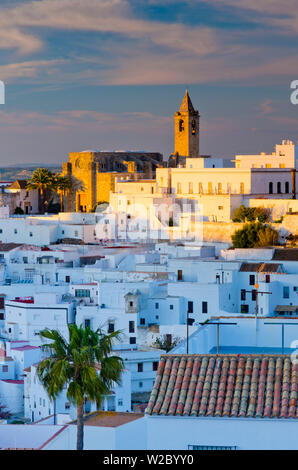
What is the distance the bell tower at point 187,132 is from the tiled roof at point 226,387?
4035 centimetres

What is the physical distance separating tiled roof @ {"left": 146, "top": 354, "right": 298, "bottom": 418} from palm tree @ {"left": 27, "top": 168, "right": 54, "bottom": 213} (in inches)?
1377

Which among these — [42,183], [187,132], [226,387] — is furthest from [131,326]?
[187,132]

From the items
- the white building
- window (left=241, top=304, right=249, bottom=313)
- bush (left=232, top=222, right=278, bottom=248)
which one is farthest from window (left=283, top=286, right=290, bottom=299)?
bush (left=232, top=222, right=278, bottom=248)

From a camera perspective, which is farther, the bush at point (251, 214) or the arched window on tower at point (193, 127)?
the arched window on tower at point (193, 127)

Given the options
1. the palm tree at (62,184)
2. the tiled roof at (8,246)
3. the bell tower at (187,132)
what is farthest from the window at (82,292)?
the bell tower at (187,132)

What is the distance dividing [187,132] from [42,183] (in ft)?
30.5

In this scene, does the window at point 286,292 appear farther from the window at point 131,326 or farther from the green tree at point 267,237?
the green tree at point 267,237

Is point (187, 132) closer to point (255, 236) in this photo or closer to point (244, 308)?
point (255, 236)

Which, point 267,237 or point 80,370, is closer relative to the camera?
point 80,370

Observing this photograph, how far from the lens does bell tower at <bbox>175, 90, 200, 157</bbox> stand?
49406 mm

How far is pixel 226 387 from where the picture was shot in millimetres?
8867

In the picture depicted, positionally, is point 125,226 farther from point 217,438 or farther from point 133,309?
point 217,438

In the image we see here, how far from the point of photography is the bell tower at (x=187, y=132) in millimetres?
49406
